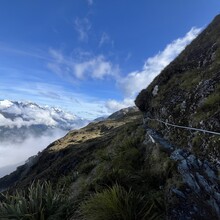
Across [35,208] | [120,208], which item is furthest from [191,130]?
[35,208]

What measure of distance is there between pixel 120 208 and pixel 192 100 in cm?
711

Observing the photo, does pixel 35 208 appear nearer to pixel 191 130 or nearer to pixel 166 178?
pixel 166 178

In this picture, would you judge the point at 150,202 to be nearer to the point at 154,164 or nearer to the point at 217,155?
the point at 217,155

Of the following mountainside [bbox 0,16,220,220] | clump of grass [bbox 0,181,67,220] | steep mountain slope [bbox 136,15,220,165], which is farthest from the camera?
steep mountain slope [bbox 136,15,220,165]

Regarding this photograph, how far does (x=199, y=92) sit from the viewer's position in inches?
489

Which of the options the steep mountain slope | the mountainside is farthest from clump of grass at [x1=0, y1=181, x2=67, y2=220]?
the steep mountain slope

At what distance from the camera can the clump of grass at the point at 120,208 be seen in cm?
666

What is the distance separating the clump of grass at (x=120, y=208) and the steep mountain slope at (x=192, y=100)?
2.50 metres

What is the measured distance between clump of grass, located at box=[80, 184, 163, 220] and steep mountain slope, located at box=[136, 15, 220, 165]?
2.50 metres

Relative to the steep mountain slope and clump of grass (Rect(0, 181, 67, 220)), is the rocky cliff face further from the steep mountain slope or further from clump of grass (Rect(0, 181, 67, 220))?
clump of grass (Rect(0, 181, 67, 220))

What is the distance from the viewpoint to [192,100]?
12.5 metres

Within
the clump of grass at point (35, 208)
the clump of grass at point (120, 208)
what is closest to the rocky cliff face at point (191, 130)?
the clump of grass at point (120, 208)

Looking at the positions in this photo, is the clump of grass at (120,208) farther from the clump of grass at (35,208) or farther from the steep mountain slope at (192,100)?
the steep mountain slope at (192,100)

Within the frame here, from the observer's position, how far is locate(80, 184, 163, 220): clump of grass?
262 inches
